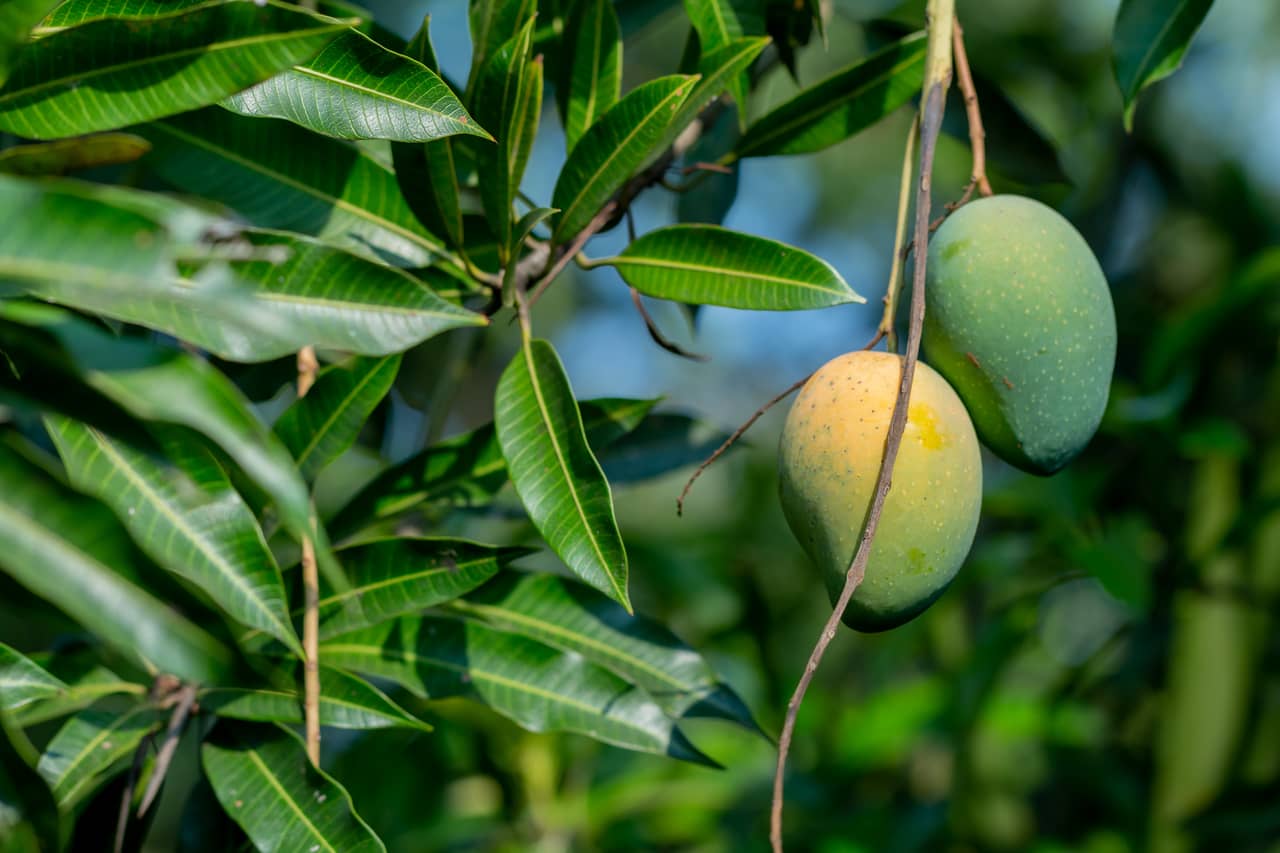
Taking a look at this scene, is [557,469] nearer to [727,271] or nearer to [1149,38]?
[727,271]

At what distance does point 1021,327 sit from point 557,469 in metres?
Result: 0.29

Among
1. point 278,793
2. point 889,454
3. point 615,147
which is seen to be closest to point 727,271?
point 615,147

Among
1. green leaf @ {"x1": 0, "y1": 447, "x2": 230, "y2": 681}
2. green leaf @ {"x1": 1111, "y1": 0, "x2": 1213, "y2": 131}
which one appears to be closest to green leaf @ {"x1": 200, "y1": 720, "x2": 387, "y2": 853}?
green leaf @ {"x1": 0, "y1": 447, "x2": 230, "y2": 681}

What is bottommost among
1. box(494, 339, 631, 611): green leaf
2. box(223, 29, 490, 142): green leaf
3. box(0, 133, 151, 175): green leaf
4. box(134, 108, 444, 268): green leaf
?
box(494, 339, 631, 611): green leaf

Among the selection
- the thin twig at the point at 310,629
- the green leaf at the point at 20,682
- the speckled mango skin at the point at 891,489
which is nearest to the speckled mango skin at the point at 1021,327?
the speckled mango skin at the point at 891,489

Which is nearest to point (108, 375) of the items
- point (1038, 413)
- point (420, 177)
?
point (420, 177)

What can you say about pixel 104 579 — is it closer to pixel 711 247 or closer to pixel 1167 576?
pixel 711 247

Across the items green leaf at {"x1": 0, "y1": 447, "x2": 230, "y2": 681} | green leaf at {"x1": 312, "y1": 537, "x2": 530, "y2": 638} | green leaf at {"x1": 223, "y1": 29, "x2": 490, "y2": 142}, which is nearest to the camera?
green leaf at {"x1": 0, "y1": 447, "x2": 230, "y2": 681}

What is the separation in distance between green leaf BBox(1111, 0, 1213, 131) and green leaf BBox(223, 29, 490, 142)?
494 millimetres

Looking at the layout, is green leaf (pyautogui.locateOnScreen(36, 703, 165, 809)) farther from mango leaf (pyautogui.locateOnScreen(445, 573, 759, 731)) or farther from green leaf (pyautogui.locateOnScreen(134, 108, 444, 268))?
green leaf (pyautogui.locateOnScreen(134, 108, 444, 268))

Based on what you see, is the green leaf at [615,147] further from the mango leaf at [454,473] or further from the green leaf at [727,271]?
the mango leaf at [454,473]

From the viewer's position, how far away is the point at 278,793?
659mm

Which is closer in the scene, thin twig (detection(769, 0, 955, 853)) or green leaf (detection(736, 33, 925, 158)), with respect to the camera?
thin twig (detection(769, 0, 955, 853))

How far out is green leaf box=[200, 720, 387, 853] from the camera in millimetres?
619
